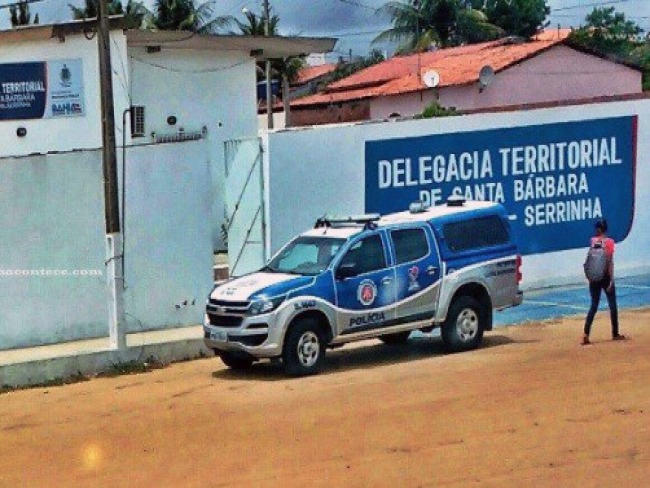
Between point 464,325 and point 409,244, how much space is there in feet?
4.88

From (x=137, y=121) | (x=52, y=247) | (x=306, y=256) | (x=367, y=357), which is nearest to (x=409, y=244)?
(x=306, y=256)

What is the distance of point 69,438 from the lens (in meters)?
12.4

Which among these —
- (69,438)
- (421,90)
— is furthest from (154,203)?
(421,90)

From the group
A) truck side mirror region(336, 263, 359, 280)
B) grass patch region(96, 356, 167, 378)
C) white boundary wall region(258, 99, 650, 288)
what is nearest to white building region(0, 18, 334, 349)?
grass patch region(96, 356, 167, 378)

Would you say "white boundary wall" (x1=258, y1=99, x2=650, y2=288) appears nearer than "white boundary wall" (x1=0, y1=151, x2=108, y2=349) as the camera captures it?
No

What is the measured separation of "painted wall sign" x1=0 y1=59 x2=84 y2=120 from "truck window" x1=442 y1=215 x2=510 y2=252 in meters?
11.4

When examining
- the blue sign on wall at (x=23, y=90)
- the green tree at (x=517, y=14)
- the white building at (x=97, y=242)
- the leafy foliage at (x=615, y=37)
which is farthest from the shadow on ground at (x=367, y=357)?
the green tree at (x=517, y=14)

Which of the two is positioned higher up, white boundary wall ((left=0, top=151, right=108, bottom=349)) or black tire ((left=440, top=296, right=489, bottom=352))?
white boundary wall ((left=0, top=151, right=108, bottom=349))

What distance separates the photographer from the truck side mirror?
16.1 m

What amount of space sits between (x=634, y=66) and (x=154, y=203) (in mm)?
30578

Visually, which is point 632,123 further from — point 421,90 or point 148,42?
point 421,90

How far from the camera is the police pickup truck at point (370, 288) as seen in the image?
15.6 metres

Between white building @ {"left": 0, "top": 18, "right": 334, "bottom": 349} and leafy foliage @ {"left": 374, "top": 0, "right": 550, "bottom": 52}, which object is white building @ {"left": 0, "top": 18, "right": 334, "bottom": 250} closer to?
white building @ {"left": 0, "top": 18, "right": 334, "bottom": 349}

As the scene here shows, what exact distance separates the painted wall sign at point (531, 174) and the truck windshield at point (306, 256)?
5.01m
